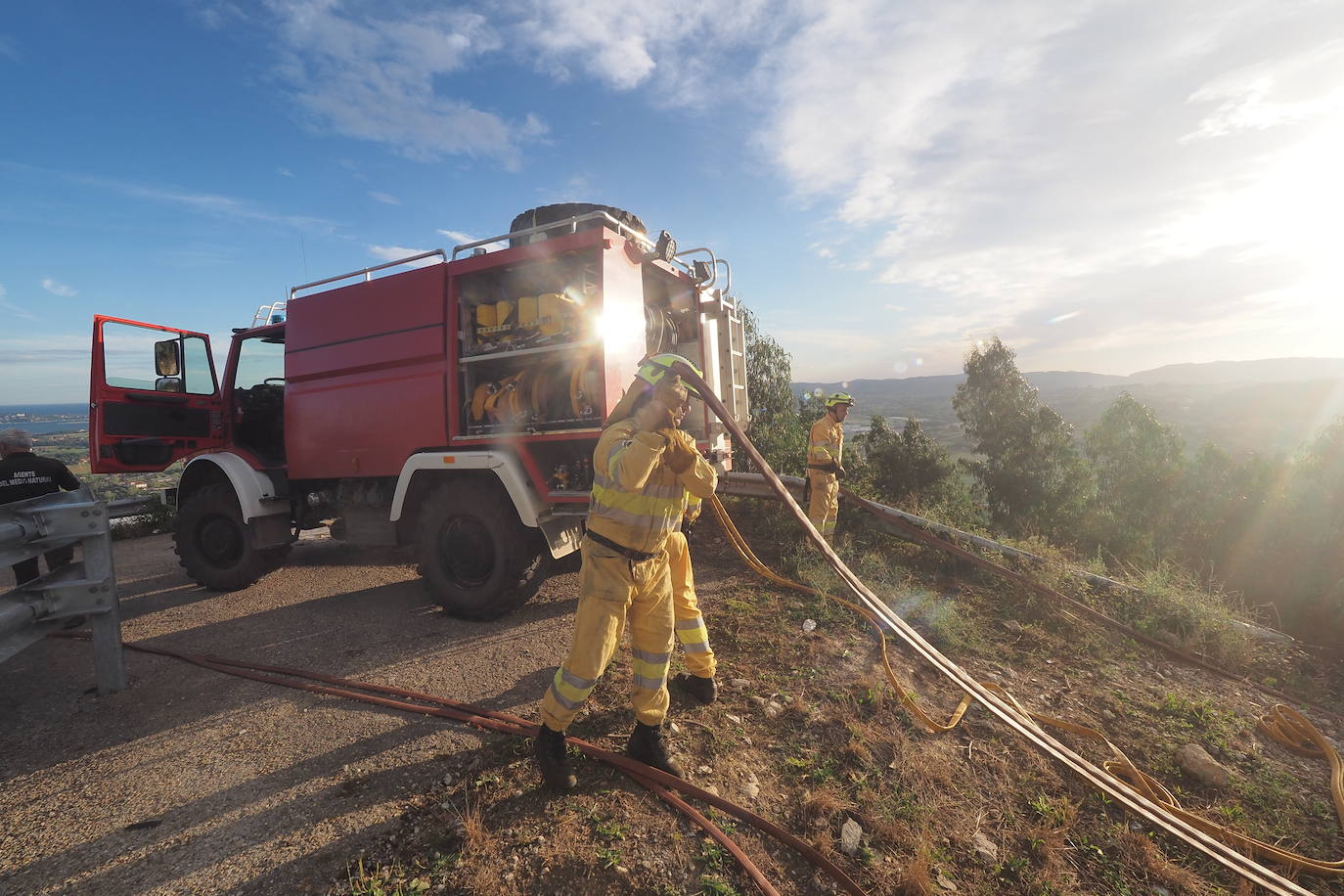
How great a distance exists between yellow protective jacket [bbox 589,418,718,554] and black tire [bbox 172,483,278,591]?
187 inches

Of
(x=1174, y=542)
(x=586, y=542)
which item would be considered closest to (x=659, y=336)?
(x=586, y=542)

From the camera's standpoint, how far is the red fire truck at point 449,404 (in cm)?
411

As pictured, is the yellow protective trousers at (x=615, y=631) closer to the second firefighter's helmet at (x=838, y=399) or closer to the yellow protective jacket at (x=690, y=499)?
the yellow protective jacket at (x=690, y=499)

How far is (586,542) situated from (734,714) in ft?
4.53

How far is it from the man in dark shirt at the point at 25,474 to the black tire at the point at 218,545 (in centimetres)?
83

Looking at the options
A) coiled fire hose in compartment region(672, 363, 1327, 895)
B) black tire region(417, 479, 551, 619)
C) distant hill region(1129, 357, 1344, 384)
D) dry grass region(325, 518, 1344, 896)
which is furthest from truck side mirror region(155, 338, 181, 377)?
distant hill region(1129, 357, 1344, 384)

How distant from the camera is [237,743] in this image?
9.29ft

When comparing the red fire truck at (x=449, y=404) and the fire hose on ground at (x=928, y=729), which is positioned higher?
the red fire truck at (x=449, y=404)

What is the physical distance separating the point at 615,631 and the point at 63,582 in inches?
137

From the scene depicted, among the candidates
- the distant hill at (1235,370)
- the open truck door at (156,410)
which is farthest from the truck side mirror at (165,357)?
the distant hill at (1235,370)

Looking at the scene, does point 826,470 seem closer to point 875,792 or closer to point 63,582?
point 875,792

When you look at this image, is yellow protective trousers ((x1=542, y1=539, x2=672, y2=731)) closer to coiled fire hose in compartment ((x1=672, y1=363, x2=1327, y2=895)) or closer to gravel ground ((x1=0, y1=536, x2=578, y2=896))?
gravel ground ((x1=0, y1=536, x2=578, y2=896))

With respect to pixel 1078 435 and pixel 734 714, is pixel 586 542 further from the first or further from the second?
pixel 1078 435

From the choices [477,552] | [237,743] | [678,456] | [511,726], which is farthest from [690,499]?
[237,743]
